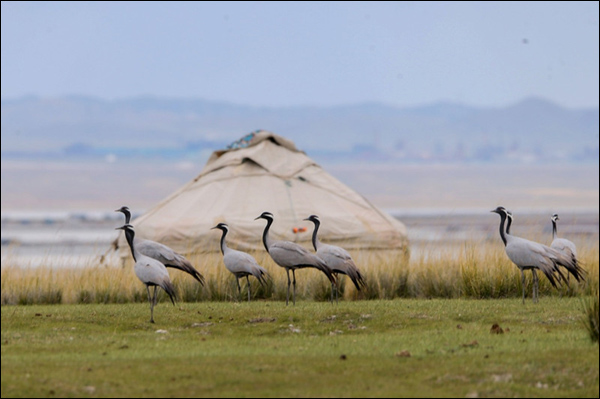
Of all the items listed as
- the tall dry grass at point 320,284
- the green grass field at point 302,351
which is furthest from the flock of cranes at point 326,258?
the tall dry grass at point 320,284

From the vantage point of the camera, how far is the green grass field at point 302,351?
8477 mm

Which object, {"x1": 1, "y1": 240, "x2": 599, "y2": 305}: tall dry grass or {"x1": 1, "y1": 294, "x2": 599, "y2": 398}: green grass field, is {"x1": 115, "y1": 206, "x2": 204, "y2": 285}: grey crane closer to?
{"x1": 1, "y1": 294, "x2": 599, "y2": 398}: green grass field

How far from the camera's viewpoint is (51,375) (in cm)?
880

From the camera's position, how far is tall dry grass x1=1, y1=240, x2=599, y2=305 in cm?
1697

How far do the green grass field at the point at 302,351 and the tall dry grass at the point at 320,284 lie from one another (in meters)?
2.50

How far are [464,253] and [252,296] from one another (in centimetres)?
436

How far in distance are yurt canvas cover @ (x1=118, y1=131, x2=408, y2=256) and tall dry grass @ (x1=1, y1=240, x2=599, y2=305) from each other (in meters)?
3.45

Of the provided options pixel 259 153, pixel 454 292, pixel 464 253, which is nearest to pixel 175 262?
pixel 454 292

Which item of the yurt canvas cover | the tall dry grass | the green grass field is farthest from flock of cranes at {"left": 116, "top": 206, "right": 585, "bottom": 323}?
the yurt canvas cover

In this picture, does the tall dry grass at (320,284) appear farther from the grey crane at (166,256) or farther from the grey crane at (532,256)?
the grey crane at (532,256)

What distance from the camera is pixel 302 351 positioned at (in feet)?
33.6

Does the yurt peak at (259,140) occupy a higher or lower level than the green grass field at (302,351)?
higher

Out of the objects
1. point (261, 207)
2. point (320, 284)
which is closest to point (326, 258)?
point (320, 284)

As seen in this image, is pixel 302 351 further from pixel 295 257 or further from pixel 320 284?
pixel 320 284
